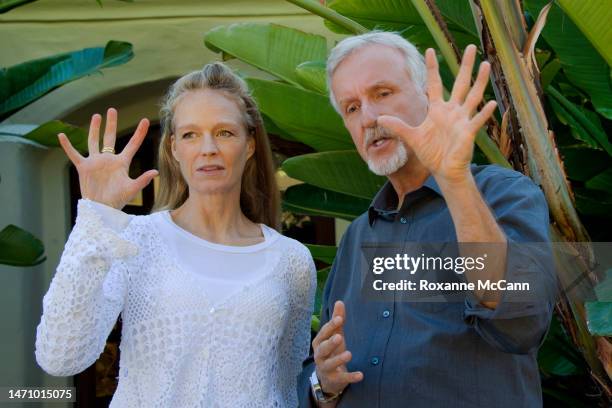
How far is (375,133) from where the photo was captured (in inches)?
75.3

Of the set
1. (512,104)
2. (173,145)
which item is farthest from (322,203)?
(173,145)

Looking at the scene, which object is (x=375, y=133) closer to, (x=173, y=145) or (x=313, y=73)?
(x=173, y=145)

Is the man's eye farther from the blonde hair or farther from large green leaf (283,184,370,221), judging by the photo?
large green leaf (283,184,370,221)

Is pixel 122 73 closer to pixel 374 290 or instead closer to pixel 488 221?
pixel 374 290

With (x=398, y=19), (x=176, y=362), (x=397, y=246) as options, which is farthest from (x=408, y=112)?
(x=398, y=19)

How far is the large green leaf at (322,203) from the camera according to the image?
3652mm

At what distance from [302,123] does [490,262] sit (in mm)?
1692

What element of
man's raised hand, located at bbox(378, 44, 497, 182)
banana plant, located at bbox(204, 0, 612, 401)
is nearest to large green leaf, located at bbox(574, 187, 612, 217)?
banana plant, located at bbox(204, 0, 612, 401)

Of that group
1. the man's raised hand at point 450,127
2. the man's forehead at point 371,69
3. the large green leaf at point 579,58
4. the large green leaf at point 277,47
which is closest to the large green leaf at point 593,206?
the large green leaf at point 579,58

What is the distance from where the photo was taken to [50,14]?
5.03m

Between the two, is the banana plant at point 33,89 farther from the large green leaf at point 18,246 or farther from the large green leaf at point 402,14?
the large green leaf at point 402,14

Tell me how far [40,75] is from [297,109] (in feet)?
4.63

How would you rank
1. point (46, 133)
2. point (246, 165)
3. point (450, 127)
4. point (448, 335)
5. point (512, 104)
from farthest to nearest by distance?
point (46, 133) < point (512, 104) < point (246, 165) < point (448, 335) < point (450, 127)

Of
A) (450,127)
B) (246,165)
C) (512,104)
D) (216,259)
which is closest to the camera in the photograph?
(450,127)
